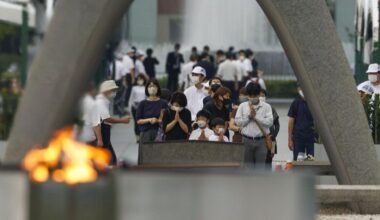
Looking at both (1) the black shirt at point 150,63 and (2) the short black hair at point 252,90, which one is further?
(1) the black shirt at point 150,63

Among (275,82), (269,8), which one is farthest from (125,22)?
(269,8)

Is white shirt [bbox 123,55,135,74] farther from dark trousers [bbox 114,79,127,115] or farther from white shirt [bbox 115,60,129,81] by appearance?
dark trousers [bbox 114,79,127,115]

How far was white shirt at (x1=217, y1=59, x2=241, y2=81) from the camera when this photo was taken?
33719 mm

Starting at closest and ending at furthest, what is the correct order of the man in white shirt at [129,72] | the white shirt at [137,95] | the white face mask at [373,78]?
the white face mask at [373,78] → the white shirt at [137,95] → the man in white shirt at [129,72]

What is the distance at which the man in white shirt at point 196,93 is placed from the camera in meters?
19.7

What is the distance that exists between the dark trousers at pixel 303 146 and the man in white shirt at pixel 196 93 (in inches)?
61.3

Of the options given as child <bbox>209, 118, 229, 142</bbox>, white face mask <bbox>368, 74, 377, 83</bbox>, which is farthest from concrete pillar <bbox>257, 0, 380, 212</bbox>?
white face mask <bbox>368, 74, 377, 83</bbox>

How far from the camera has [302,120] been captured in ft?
61.6

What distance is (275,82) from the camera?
1533 inches

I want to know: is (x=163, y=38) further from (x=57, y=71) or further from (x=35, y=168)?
(x=35, y=168)

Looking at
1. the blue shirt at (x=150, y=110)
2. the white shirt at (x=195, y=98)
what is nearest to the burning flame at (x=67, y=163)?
the blue shirt at (x=150, y=110)

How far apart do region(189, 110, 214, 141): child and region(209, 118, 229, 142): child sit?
0.22 feet

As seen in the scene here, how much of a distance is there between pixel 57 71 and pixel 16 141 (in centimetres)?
83

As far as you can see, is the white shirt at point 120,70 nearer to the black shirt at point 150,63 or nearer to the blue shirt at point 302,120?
the black shirt at point 150,63
